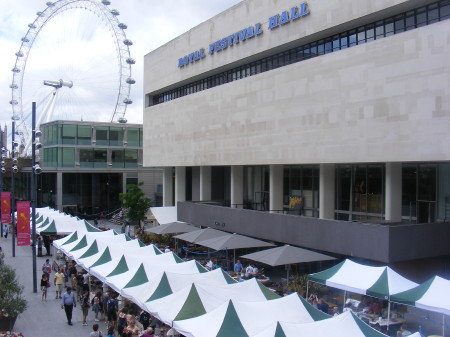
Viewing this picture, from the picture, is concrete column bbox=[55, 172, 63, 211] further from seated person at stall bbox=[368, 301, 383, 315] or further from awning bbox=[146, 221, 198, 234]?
seated person at stall bbox=[368, 301, 383, 315]

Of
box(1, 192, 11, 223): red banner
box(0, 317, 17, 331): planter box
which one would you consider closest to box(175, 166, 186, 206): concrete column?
box(1, 192, 11, 223): red banner

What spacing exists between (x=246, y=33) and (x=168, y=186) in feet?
67.7

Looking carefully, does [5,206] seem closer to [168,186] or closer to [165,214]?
[165,214]

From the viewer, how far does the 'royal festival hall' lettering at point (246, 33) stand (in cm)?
2864

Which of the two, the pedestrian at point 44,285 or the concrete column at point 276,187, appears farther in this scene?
the concrete column at point 276,187

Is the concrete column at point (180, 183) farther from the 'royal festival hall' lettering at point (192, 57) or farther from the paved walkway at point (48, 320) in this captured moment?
the paved walkway at point (48, 320)

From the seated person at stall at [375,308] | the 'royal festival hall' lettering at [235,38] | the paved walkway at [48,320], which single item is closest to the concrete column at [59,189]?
the 'royal festival hall' lettering at [235,38]

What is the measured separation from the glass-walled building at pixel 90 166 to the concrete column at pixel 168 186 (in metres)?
15.0

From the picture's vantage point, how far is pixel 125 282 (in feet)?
59.5

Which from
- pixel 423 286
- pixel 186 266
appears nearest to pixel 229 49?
pixel 186 266

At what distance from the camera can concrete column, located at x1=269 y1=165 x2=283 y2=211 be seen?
104ft

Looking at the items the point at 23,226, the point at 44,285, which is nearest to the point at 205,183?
the point at 23,226

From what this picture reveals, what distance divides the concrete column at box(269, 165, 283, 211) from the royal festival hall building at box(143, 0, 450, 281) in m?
0.06

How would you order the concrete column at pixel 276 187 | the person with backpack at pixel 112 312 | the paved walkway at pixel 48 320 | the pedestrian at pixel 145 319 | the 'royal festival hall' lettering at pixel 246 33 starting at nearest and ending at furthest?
the pedestrian at pixel 145 319 → the person with backpack at pixel 112 312 → the paved walkway at pixel 48 320 → the 'royal festival hall' lettering at pixel 246 33 → the concrete column at pixel 276 187
